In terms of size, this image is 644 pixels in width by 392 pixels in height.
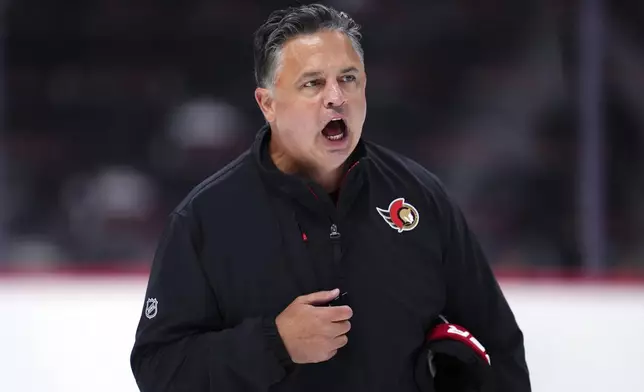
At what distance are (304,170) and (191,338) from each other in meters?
0.35

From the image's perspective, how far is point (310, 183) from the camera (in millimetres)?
1460

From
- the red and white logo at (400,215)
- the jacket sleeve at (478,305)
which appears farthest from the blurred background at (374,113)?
the red and white logo at (400,215)

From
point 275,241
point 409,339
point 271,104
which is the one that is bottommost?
point 409,339

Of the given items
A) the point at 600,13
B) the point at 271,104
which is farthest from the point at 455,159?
the point at 271,104

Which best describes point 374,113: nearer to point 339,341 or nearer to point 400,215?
point 400,215

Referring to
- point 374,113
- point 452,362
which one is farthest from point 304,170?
point 374,113

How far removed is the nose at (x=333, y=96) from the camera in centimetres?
142

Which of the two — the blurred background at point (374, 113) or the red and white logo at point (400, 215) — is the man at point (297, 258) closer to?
the red and white logo at point (400, 215)

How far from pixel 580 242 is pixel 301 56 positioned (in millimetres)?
2025

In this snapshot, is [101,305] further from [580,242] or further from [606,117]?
[606,117]

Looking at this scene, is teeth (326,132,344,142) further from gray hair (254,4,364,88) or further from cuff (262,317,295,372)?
cuff (262,317,295,372)

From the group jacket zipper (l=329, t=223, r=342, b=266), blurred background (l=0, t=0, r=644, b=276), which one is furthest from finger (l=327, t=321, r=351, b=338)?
blurred background (l=0, t=0, r=644, b=276)

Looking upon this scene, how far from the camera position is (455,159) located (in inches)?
133

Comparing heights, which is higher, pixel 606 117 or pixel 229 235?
pixel 606 117
